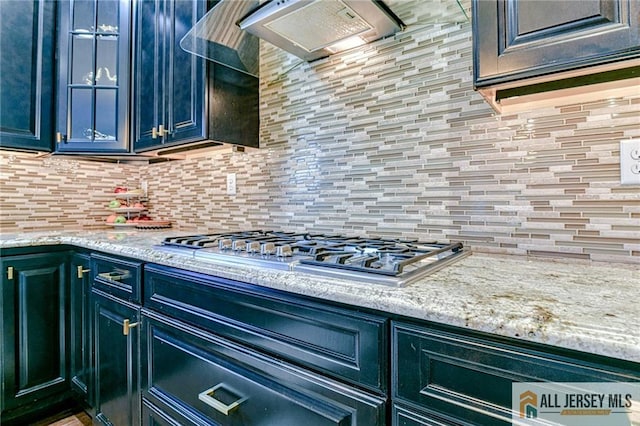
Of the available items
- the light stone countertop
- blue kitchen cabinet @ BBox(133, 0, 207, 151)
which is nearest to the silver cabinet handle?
the light stone countertop

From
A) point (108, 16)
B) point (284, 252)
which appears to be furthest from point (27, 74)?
point (284, 252)

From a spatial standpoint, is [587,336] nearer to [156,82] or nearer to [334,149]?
[334,149]

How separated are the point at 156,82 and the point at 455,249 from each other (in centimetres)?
171

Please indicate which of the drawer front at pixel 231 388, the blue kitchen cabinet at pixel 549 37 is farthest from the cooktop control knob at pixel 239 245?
the blue kitchen cabinet at pixel 549 37

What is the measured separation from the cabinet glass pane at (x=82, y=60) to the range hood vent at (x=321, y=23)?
3.75 feet

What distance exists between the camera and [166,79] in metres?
1.76

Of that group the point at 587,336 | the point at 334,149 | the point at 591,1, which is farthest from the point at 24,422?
the point at 591,1

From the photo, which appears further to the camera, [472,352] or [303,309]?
[303,309]

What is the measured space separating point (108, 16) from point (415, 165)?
194 cm

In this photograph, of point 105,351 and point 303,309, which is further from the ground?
point 303,309

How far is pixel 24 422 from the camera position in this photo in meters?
1.62

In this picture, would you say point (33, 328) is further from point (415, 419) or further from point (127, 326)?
point (415, 419)

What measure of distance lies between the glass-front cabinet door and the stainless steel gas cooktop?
1.09 meters

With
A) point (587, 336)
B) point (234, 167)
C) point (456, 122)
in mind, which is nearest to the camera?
point (587, 336)
